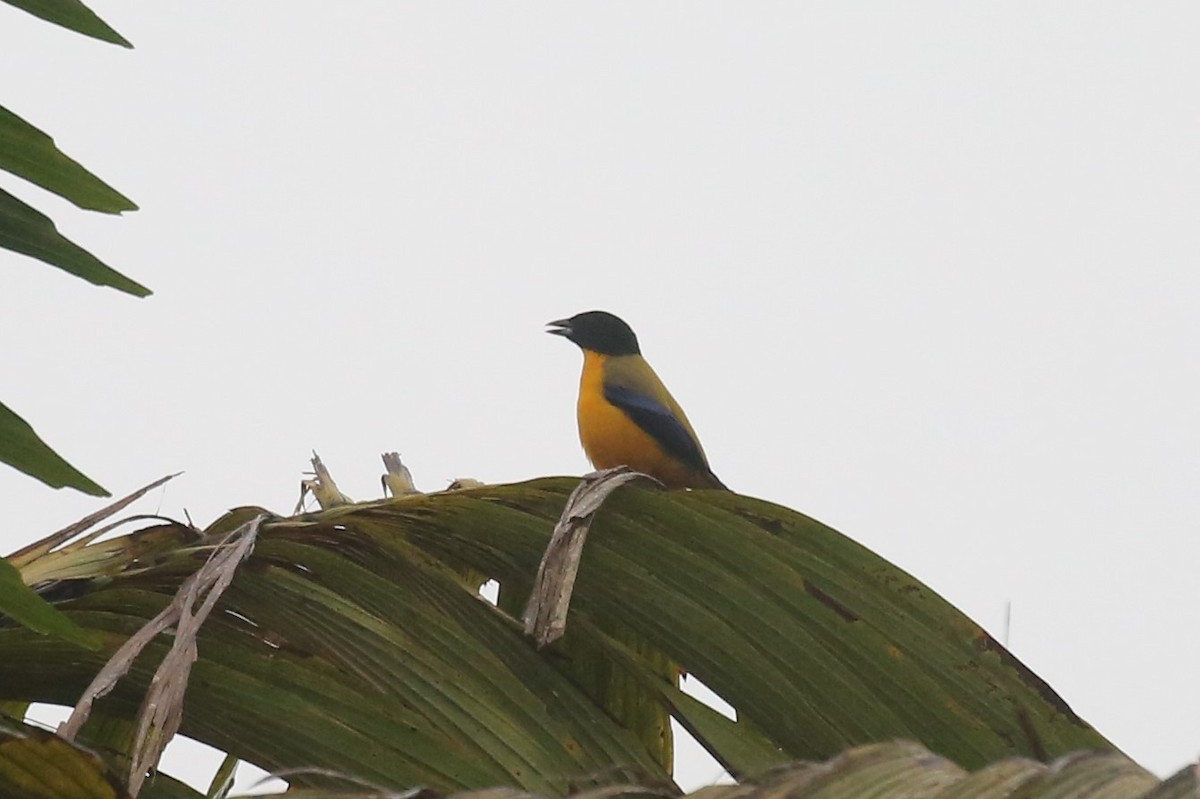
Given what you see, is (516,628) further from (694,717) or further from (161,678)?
(161,678)

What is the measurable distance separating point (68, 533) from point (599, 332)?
4.58 meters

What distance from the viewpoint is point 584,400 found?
20.1 ft

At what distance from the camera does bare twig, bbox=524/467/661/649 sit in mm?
2025

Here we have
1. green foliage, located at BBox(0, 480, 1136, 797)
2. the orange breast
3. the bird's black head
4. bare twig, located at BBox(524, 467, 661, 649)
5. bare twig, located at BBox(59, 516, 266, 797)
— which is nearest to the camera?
bare twig, located at BBox(59, 516, 266, 797)

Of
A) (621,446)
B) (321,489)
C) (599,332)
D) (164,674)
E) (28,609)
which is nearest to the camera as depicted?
(28,609)

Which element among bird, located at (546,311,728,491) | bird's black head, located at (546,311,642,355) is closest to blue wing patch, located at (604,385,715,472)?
bird, located at (546,311,728,491)

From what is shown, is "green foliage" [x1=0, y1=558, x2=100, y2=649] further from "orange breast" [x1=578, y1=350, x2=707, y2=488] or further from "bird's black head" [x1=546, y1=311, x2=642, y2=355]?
"bird's black head" [x1=546, y1=311, x2=642, y2=355]

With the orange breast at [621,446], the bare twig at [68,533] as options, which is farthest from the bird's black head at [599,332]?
the bare twig at [68,533]

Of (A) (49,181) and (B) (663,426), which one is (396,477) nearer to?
(A) (49,181)

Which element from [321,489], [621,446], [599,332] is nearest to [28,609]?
A: [321,489]

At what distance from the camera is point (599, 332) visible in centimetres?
680

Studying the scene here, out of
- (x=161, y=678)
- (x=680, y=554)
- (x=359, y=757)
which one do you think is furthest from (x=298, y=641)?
(x=680, y=554)

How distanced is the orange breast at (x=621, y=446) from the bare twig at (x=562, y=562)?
3.49 m

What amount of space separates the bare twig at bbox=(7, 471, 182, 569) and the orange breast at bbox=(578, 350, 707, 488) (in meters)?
3.42
